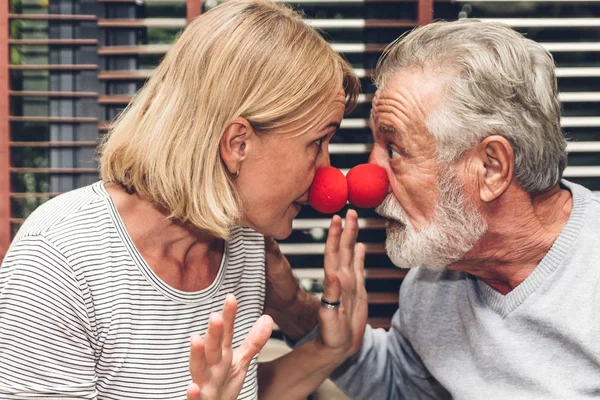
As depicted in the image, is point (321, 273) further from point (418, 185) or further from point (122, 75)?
point (122, 75)

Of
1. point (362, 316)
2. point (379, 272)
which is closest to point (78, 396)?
point (362, 316)

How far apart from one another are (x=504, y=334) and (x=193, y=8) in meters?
1.27

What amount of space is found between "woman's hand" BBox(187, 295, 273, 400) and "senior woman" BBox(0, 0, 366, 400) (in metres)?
0.23

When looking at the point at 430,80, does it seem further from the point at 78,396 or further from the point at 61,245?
the point at 78,396

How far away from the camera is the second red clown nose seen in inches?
60.5

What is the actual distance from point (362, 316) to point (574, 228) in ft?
1.97

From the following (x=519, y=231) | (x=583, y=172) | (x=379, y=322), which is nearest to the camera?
(x=519, y=231)

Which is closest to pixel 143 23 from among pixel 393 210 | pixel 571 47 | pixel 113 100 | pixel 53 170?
pixel 113 100

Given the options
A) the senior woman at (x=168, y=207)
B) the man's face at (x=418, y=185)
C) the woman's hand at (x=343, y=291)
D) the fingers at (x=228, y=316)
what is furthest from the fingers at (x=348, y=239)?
the fingers at (x=228, y=316)

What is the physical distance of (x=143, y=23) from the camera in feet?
6.54

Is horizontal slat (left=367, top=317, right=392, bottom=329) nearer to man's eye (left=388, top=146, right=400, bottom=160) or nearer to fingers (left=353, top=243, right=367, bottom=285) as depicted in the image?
Result: fingers (left=353, top=243, right=367, bottom=285)

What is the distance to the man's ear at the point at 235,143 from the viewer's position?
1429 millimetres

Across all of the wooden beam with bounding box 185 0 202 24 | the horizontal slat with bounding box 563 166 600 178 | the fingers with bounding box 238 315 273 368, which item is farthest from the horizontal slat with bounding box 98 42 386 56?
the fingers with bounding box 238 315 273 368

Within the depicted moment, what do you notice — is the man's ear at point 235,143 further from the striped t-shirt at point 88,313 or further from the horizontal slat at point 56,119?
the horizontal slat at point 56,119
